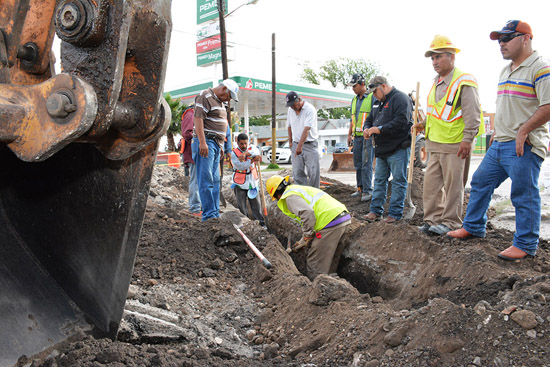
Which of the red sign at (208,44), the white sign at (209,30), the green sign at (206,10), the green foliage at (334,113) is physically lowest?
the green foliage at (334,113)

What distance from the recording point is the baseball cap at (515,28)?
3.73 m

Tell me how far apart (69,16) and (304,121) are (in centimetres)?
584

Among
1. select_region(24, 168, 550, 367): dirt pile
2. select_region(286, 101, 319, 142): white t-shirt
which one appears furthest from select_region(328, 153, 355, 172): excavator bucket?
select_region(24, 168, 550, 367): dirt pile

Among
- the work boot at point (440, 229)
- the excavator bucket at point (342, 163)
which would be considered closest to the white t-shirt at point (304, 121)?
the work boot at point (440, 229)

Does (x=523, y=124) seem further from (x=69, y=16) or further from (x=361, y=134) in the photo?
(x=361, y=134)

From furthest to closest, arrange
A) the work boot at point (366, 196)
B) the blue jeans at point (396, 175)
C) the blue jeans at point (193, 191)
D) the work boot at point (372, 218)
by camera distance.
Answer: the work boot at point (366, 196) < the blue jeans at point (193, 191) < the work boot at point (372, 218) < the blue jeans at point (396, 175)

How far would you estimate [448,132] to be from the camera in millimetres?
4793

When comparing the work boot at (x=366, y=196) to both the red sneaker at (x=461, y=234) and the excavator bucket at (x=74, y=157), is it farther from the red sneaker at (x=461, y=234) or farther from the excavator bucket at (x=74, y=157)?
the excavator bucket at (x=74, y=157)

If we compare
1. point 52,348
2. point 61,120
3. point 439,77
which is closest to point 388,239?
point 439,77

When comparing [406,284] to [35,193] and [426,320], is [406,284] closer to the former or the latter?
[426,320]

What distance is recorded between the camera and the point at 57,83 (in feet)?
4.56

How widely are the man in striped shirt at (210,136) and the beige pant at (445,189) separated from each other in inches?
103

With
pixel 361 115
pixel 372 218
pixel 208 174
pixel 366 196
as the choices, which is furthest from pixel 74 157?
pixel 366 196

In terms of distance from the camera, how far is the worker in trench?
17.4ft
